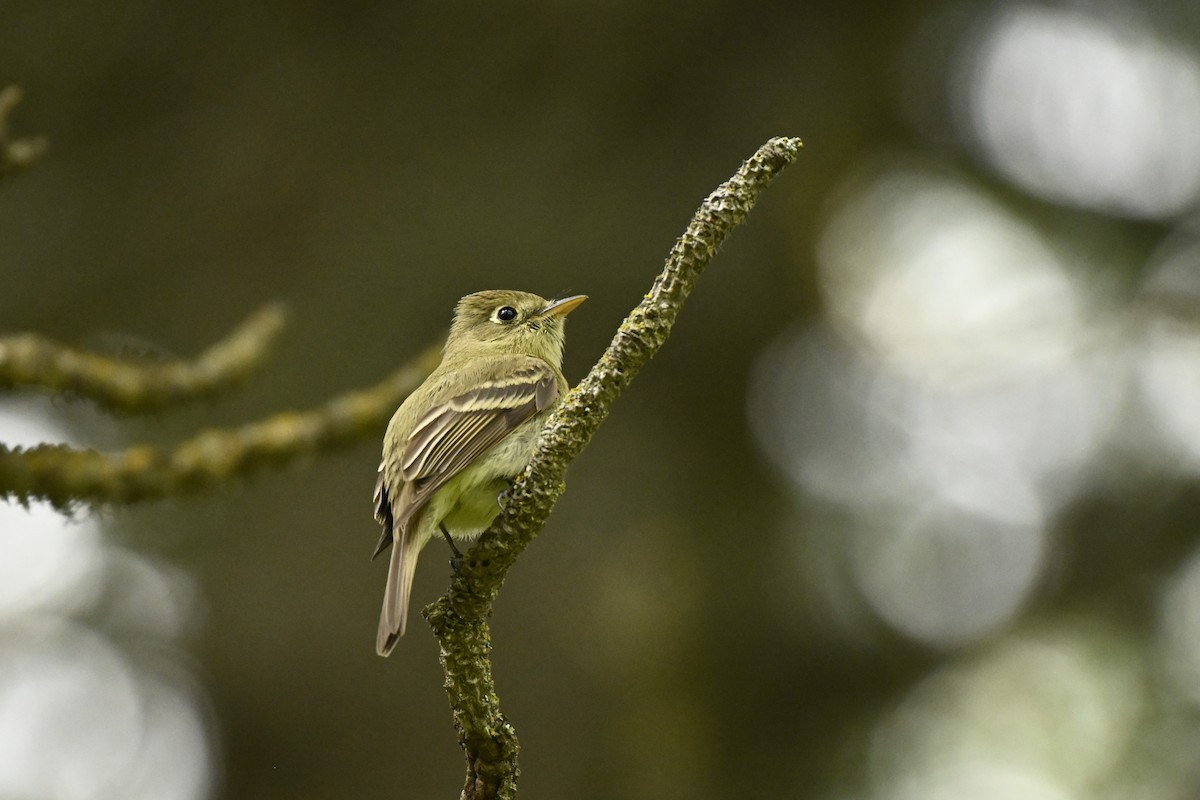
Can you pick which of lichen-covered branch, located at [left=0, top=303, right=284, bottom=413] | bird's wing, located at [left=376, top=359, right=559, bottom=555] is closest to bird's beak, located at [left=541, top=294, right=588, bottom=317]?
bird's wing, located at [left=376, top=359, right=559, bottom=555]

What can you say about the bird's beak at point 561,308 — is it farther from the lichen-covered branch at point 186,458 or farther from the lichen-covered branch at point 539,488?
the lichen-covered branch at point 539,488

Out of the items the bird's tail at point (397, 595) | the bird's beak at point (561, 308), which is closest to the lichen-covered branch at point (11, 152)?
the bird's tail at point (397, 595)

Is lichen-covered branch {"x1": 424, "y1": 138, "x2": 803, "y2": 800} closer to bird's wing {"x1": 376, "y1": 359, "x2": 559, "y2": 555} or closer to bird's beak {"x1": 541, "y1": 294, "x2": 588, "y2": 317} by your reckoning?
bird's wing {"x1": 376, "y1": 359, "x2": 559, "y2": 555}

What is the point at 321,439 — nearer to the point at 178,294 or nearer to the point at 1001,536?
the point at 178,294

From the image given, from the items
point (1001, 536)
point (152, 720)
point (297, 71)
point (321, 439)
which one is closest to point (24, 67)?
point (297, 71)

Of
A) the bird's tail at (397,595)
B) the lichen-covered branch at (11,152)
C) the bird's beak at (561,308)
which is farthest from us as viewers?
the bird's beak at (561,308)

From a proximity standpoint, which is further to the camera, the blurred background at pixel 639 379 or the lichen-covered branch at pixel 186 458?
the blurred background at pixel 639 379

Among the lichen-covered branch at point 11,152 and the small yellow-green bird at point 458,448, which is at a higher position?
the lichen-covered branch at point 11,152

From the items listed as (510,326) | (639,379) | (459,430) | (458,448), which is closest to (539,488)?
(458,448)
